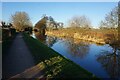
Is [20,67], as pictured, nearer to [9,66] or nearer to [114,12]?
[9,66]

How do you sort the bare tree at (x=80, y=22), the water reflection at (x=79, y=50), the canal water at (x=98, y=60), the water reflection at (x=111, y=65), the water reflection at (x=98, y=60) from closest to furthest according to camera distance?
1. the water reflection at (x=111, y=65)
2. the canal water at (x=98, y=60)
3. the water reflection at (x=98, y=60)
4. the water reflection at (x=79, y=50)
5. the bare tree at (x=80, y=22)

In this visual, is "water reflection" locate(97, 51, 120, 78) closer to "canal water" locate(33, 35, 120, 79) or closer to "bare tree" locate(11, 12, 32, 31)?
"canal water" locate(33, 35, 120, 79)

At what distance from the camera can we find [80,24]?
58062mm

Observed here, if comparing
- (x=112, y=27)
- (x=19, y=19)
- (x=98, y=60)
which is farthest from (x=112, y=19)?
(x=19, y=19)

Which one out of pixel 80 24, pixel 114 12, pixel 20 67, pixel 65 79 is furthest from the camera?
pixel 80 24

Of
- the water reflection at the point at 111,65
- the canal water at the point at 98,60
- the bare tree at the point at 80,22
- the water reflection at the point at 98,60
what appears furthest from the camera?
the bare tree at the point at 80,22

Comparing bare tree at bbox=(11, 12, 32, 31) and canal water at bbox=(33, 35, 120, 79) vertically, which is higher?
bare tree at bbox=(11, 12, 32, 31)

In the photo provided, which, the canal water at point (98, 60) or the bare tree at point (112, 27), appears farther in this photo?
the bare tree at point (112, 27)

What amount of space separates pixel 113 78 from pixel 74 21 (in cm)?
4894

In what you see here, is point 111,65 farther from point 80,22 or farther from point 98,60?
point 80,22

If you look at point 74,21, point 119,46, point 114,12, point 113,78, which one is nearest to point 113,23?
point 114,12

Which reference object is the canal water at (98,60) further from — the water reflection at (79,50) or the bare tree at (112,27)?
the bare tree at (112,27)

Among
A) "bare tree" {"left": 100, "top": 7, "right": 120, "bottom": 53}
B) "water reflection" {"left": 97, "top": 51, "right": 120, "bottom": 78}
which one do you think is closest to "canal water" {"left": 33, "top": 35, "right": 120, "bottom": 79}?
"water reflection" {"left": 97, "top": 51, "right": 120, "bottom": 78}

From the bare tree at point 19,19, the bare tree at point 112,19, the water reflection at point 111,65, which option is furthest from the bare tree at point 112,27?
the bare tree at point 19,19
